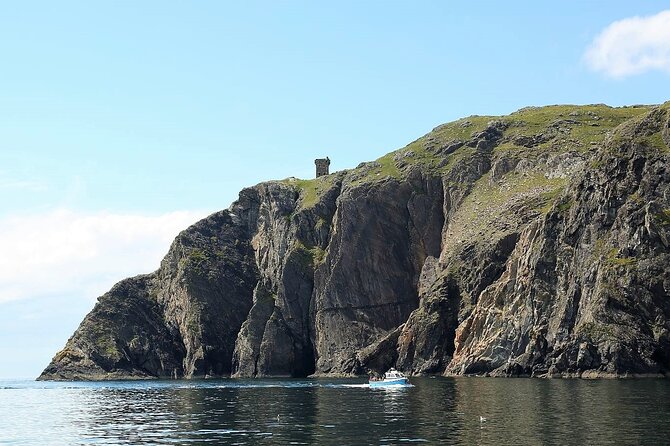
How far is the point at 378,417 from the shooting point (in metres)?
102

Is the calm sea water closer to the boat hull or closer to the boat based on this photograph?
the boat hull

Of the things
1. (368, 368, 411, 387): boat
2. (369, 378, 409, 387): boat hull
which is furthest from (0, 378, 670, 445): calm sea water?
(368, 368, 411, 387): boat

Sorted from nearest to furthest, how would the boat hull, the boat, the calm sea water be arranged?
1. the calm sea water
2. the boat hull
3. the boat

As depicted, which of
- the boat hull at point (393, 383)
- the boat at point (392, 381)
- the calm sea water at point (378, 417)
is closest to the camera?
the calm sea water at point (378, 417)

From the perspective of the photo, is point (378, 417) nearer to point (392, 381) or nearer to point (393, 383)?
point (393, 383)

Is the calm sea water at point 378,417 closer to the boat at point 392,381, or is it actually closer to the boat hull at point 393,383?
the boat hull at point 393,383

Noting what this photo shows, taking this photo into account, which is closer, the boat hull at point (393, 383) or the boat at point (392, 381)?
the boat hull at point (393, 383)

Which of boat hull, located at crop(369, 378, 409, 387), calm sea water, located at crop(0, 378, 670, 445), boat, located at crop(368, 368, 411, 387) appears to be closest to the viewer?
calm sea water, located at crop(0, 378, 670, 445)

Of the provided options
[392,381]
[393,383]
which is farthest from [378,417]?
[392,381]

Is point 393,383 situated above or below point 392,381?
below

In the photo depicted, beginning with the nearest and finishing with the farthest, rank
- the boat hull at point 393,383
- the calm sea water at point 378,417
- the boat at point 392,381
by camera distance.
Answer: the calm sea water at point 378,417
the boat hull at point 393,383
the boat at point 392,381

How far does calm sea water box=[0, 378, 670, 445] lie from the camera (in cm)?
8188

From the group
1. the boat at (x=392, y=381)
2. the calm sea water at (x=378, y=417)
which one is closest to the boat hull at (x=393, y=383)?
the boat at (x=392, y=381)

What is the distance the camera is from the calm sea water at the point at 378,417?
269ft
